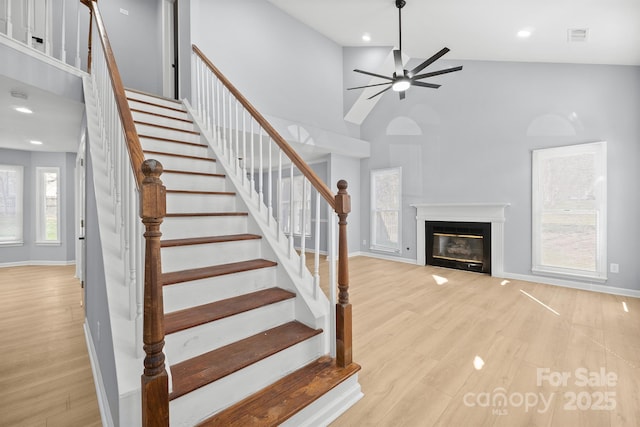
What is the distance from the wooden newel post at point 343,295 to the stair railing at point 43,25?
3.35m

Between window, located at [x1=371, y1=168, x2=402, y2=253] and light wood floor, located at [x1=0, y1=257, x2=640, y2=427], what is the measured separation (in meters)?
2.29

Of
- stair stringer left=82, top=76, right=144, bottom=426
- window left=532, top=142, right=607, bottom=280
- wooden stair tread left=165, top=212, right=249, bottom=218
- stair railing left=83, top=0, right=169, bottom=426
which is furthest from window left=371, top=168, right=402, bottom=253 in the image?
stair railing left=83, top=0, right=169, bottom=426

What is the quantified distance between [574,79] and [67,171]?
9561 mm

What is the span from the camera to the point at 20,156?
591cm

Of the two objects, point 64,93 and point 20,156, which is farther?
point 20,156

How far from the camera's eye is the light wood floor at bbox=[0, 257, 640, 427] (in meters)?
1.66

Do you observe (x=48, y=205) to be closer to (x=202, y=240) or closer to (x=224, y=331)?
(x=202, y=240)

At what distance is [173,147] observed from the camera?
2959mm

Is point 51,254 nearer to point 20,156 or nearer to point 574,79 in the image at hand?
point 20,156

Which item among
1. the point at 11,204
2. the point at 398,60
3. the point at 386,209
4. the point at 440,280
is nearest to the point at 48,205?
the point at 11,204

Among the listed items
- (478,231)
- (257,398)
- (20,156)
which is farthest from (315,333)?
(20,156)

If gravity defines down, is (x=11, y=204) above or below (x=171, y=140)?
below

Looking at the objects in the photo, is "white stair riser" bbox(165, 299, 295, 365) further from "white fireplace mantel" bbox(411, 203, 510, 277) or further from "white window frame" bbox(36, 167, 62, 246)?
"white window frame" bbox(36, 167, 62, 246)

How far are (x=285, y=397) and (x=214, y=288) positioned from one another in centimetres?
80
